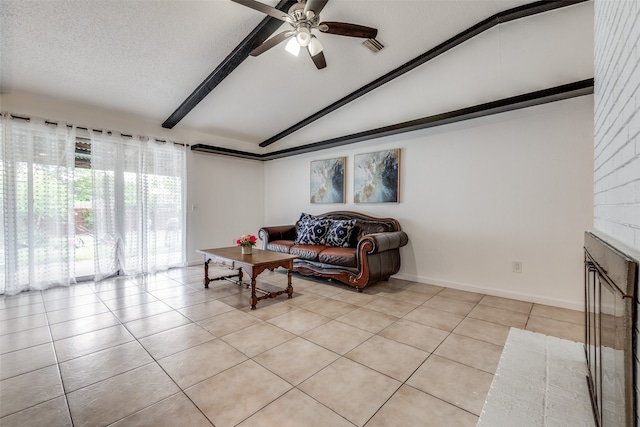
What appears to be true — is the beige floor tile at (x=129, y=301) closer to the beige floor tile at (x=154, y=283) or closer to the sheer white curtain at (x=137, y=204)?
the beige floor tile at (x=154, y=283)

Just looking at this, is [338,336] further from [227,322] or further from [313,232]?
[313,232]

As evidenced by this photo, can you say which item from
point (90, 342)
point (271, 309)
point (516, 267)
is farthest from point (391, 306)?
point (90, 342)

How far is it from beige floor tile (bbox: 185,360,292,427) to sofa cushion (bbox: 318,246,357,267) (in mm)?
1913

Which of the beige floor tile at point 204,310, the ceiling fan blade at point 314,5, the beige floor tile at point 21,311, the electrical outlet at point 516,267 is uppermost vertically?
the ceiling fan blade at point 314,5

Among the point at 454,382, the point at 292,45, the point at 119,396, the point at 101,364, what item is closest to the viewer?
the point at 119,396

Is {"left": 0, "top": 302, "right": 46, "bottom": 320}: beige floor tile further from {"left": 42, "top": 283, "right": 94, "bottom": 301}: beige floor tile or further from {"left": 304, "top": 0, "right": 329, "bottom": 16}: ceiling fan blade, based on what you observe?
{"left": 304, "top": 0, "right": 329, "bottom": 16}: ceiling fan blade

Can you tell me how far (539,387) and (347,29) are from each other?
9.64ft

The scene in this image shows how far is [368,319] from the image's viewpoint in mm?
2672

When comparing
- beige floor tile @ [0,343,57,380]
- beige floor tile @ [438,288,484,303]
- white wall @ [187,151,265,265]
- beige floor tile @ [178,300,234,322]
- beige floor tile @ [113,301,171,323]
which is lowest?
beige floor tile @ [0,343,57,380]

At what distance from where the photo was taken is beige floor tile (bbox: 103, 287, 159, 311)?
9.89 ft

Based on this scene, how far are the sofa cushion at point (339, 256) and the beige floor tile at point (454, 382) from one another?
1705mm

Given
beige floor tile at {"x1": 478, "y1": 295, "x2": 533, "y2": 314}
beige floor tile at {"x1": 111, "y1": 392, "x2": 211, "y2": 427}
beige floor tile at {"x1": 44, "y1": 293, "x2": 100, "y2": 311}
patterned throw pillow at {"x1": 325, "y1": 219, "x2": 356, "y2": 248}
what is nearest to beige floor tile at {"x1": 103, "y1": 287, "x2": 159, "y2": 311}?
beige floor tile at {"x1": 44, "y1": 293, "x2": 100, "y2": 311}

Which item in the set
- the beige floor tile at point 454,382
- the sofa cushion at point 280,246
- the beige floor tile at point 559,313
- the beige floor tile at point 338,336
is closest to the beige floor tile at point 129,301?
the sofa cushion at point 280,246

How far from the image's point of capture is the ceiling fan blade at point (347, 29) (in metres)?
2.31
